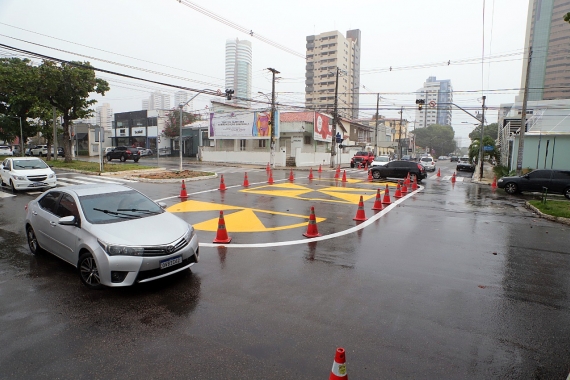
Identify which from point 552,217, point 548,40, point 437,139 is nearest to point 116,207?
point 552,217

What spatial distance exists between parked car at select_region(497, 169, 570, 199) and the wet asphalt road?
39.2 ft

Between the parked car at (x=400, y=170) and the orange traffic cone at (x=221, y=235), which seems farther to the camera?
the parked car at (x=400, y=170)

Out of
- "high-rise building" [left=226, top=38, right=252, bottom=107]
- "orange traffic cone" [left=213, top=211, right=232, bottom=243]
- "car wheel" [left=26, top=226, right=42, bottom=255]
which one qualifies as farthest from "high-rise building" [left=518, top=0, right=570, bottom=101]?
"car wheel" [left=26, top=226, right=42, bottom=255]

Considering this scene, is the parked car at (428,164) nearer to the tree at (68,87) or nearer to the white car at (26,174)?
the tree at (68,87)

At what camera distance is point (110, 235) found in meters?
5.34

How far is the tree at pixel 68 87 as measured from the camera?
2680cm

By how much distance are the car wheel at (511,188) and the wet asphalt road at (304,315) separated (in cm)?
1224

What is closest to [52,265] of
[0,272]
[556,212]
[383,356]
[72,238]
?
[0,272]

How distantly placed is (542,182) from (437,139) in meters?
117

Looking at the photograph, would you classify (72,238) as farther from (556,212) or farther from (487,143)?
(487,143)

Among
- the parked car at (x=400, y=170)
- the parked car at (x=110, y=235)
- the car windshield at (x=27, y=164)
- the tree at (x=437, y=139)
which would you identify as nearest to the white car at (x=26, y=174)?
the car windshield at (x=27, y=164)

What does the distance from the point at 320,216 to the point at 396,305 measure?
21.3 feet

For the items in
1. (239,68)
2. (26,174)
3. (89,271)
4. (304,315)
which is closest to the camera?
(304,315)

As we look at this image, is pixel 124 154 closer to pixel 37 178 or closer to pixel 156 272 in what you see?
pixel 37 178
